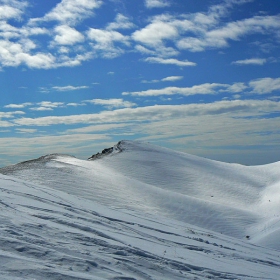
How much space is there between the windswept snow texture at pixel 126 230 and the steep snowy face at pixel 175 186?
89 mm

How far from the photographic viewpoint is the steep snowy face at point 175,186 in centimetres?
2042

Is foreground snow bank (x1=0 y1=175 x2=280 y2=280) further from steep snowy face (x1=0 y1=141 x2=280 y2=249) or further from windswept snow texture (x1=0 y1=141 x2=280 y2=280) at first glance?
steep snowy face (x1=0 y1=141 x2=280 y2=249)

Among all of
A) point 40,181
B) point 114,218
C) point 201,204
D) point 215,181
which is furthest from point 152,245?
point 215,181

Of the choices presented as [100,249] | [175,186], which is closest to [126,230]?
[100,249]

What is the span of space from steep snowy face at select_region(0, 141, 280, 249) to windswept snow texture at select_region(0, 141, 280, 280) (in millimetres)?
89

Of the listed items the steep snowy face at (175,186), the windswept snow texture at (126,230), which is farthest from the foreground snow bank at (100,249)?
the steep snowy face at (175,186)

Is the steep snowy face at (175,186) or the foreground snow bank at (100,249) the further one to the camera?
the steep snowy face at (175,186)

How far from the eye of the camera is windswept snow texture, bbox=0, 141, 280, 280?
20.7ft

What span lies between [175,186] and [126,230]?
58.6 ft

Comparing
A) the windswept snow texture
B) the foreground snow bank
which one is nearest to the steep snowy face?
the windswept snow texture

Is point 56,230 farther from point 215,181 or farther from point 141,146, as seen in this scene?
point 141,146

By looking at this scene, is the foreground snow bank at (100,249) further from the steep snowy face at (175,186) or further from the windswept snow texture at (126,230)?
the steep snowy face at (175,186)

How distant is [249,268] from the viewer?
9312mm

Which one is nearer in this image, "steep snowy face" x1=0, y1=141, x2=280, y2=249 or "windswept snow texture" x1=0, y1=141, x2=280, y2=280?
"windswept snow texture" x1=0, y1=141, x2=280, y2=280
